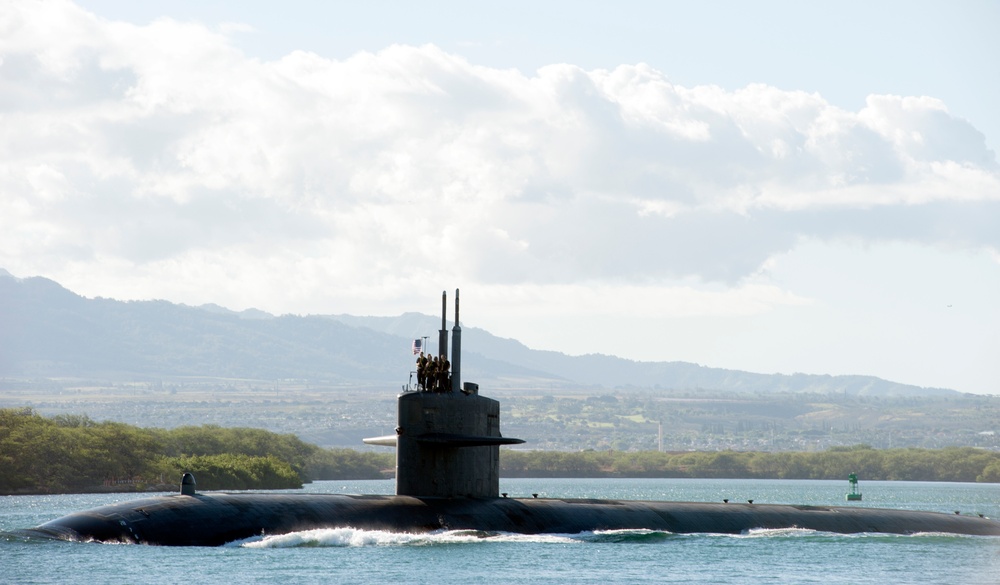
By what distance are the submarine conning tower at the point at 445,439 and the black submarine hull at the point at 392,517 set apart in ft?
1.72

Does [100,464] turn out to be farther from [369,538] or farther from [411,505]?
[411,505]

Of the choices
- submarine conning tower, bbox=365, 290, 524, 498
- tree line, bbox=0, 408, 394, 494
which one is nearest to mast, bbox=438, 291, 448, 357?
submarine conning tower, bbox=365, 290, 524, 498

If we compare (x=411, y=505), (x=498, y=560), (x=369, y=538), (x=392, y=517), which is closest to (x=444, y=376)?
(x=411, y=505)

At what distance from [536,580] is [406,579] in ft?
12.1

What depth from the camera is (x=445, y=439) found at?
44.4 m

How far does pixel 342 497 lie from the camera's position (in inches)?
1860

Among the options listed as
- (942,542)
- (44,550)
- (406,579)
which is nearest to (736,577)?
(406,579)

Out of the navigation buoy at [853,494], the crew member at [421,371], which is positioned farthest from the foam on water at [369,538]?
the navigation buoy at [853,494]

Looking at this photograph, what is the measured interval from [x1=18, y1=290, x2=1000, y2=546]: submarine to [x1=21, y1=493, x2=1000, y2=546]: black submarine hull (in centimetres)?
4

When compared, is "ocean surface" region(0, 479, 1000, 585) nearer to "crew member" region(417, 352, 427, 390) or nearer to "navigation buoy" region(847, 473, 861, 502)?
"crew member" region(417, 352, 427, 390)

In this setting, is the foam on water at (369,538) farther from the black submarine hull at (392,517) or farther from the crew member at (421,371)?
the crew member at (421,371)

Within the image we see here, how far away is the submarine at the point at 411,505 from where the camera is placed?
137ft

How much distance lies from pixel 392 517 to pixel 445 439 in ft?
9.59

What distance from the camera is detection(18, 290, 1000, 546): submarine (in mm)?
41719
